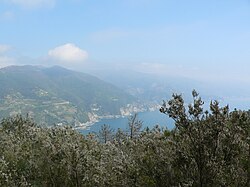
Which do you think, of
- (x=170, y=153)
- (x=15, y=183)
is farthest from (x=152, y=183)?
(x=15, y=183)

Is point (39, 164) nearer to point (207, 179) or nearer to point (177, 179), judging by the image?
point (177, 179)

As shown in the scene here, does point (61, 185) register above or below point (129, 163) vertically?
below

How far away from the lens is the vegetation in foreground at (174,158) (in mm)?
8867

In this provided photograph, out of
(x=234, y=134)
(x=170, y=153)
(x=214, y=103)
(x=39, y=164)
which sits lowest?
(x=39, y=164)

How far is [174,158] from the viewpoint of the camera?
9734 millimetres

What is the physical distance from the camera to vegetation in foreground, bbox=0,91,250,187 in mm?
8867

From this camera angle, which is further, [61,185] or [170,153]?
[61,185]

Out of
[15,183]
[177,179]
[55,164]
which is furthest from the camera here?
[15,183]

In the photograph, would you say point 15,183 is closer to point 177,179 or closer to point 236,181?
point 177,179

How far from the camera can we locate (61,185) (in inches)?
551

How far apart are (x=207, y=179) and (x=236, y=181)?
38.5 inches

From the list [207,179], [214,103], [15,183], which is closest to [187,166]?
[207,179]

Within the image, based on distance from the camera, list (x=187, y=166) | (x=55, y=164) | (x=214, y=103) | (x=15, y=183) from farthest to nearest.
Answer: (x=15, y=183) → (x=55, y=164) → (x=187, y=166) → (x=214, y=103)

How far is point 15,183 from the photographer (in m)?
14.3
